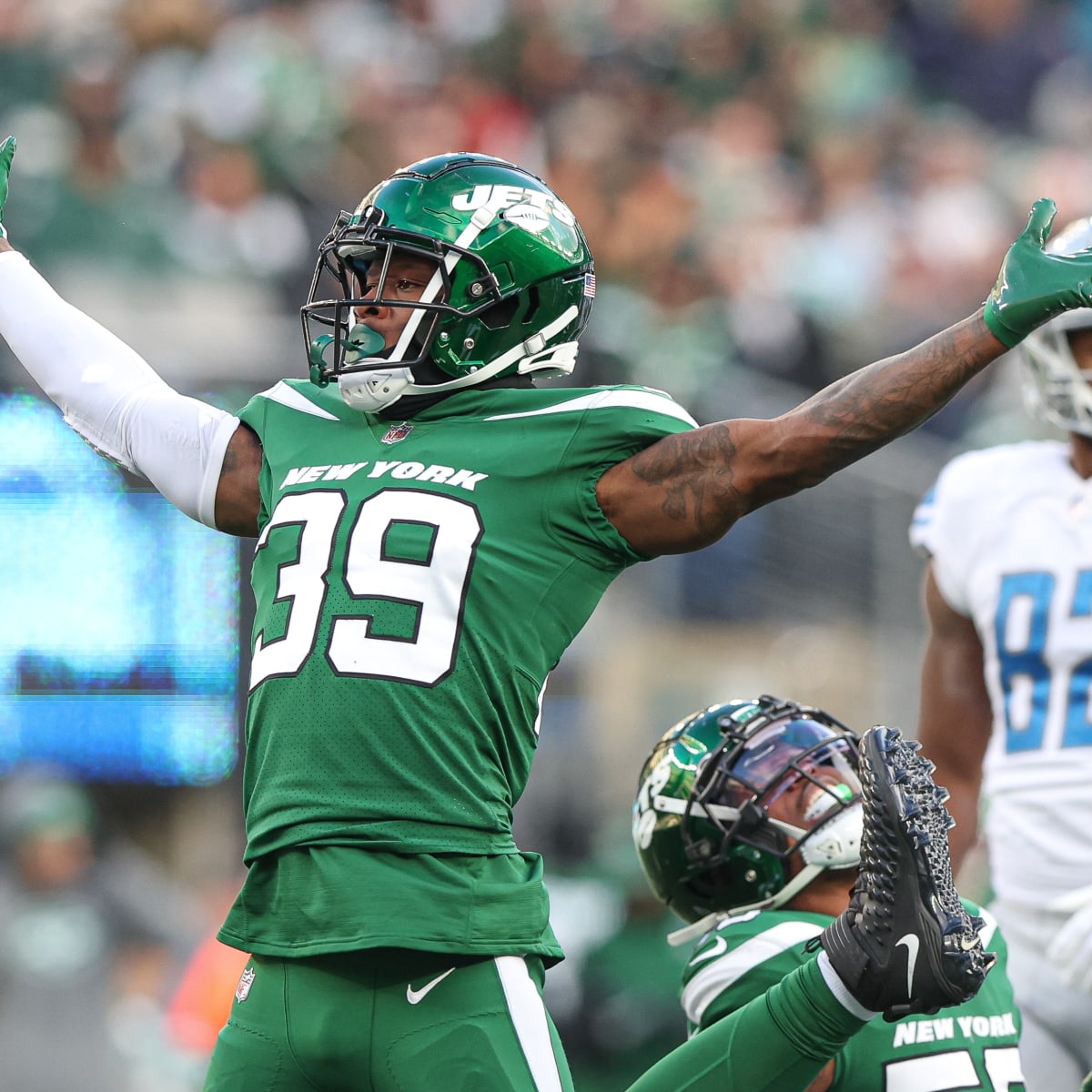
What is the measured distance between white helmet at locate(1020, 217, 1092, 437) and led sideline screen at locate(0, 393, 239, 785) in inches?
136

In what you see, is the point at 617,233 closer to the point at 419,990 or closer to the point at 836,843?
the point at 836,843

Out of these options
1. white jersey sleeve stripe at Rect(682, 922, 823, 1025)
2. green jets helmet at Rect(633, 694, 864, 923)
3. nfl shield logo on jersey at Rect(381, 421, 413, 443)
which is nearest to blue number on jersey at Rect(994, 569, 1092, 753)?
green jets helmet at Rect(633, 694, 864, 923)

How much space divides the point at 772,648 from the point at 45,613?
9.40 ft

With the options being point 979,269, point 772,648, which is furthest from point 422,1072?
point 979,269

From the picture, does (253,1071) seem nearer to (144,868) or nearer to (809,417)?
(809,417)

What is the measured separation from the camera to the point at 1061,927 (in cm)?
370

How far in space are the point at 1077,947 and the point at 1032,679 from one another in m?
0.60

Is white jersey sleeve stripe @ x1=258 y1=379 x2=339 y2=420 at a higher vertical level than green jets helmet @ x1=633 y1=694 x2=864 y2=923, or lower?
higher

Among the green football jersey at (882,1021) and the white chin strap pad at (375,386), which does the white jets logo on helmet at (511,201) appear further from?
the green football jersey at (882,1021)

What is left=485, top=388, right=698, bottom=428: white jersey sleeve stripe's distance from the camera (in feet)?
8.92

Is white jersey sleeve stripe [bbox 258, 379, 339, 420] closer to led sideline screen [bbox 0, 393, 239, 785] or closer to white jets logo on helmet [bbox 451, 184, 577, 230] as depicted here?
white jets logo on helmet [bbox 451, 184, 577, 230]

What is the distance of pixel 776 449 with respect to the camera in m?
2.58

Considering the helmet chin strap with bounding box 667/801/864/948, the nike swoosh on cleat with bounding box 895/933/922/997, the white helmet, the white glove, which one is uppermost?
the white helmet

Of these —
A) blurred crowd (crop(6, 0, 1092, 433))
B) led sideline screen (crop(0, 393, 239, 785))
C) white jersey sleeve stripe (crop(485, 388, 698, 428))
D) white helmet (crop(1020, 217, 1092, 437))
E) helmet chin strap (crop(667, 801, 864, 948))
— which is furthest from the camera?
blurred crowd (crop(6, 0, 1092, 433))
